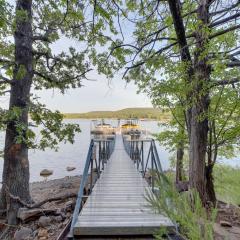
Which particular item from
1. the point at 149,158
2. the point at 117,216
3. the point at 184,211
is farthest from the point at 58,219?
the point at 184,211

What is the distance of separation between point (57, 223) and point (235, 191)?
834 cm

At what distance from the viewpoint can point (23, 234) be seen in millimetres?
5246

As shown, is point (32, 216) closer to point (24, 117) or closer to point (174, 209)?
point (24, 117)

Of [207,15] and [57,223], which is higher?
[207,15]

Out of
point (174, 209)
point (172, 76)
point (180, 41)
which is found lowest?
point (174, 209)

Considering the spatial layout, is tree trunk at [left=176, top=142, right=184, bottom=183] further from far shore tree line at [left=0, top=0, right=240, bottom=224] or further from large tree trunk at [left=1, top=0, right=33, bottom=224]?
large tree trunk at [left=1, top=0, right=33, bottom=224]

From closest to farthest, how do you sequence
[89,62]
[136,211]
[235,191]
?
[136,211], [89,62], [235,191]

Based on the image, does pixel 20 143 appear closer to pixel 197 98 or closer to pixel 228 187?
pixel 197 98

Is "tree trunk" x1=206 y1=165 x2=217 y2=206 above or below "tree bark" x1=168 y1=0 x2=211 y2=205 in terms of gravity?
below

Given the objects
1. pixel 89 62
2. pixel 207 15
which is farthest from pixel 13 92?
pixel 207 15

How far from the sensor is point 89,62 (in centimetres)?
700

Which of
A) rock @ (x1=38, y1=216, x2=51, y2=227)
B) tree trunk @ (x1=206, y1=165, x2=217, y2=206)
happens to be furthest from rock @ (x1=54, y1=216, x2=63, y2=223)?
tree trunk @ (x1=206, y1=165, x2=217, y2=206)

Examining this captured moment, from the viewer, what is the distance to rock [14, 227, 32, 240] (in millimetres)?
5189

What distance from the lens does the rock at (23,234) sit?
5.19 metres
